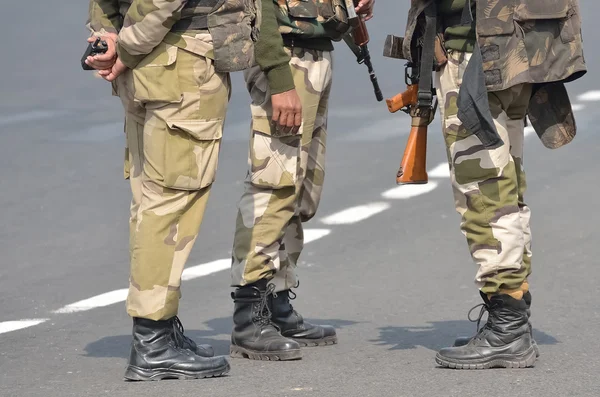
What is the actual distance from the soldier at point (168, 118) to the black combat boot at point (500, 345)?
0.92 metres

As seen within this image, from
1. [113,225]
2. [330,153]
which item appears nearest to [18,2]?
[330,153]

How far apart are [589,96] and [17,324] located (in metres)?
7.64

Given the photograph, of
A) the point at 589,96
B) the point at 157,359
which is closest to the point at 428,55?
the point at 157,359

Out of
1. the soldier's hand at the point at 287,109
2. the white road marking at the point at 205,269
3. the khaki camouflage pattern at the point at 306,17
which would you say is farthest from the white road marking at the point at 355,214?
the soldier's hand at the point at 287,109

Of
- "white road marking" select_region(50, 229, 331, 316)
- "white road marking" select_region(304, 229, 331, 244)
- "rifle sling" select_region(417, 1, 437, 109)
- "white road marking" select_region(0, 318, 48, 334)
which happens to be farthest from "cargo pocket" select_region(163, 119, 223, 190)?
"white road marking" select_region(304, 229, 331, 244)

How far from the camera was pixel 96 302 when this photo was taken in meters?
6.98

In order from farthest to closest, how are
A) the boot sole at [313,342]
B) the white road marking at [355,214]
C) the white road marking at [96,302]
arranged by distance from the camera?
the white road marking at [355,214] → the white road marking at [96,302] → the boot sole at [313,342]

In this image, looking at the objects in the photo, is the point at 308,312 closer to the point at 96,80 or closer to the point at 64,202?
the point at 64,202

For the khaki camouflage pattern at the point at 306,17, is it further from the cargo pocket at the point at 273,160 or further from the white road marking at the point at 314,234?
the white road marking at the point at 314,234

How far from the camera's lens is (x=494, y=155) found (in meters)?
5.43

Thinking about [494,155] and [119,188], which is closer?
[494,155]

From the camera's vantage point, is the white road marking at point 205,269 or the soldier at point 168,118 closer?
the soldier at point 168,118

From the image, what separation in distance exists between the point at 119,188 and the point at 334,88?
439 centimetres

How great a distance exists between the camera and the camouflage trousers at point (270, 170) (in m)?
5.85
